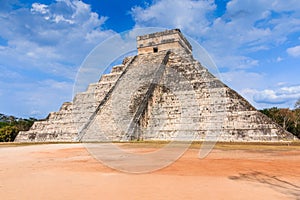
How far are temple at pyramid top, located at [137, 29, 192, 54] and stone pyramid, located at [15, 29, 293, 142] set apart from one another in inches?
14.0

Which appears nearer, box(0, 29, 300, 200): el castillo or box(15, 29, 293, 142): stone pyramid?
box(0, 29, 300, 200): el castillo

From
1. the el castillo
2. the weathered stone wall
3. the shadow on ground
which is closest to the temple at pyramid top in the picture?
the el castillo

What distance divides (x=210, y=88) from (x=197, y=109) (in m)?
1.97

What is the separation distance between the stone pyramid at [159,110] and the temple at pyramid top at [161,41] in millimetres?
356

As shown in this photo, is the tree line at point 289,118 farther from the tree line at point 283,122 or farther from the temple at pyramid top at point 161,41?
the temple at pyramid top at point 161,41

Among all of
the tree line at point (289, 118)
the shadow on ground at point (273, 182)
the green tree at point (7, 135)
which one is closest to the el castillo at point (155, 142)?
the shadow on ground at point (273, 182)

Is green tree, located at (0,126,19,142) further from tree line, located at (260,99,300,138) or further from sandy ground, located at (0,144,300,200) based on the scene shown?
tree line, located at (260,99,300,138)

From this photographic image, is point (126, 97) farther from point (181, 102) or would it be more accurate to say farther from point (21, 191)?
point (21, 191)

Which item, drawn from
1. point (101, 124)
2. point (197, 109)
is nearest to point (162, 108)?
point (197, 109)

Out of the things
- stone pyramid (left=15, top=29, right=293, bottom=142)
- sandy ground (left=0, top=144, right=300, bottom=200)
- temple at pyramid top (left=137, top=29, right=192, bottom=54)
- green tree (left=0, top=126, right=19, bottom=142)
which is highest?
temple at pyramid top (left=137, top=29, right=192, bottom=54)

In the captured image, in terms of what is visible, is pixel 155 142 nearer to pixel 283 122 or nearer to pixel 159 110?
pixel 159 110

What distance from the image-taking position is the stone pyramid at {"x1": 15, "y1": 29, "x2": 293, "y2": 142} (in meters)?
15.5

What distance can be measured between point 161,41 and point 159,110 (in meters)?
9.75

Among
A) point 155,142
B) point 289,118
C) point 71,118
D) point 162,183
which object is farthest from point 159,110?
point 289,118
